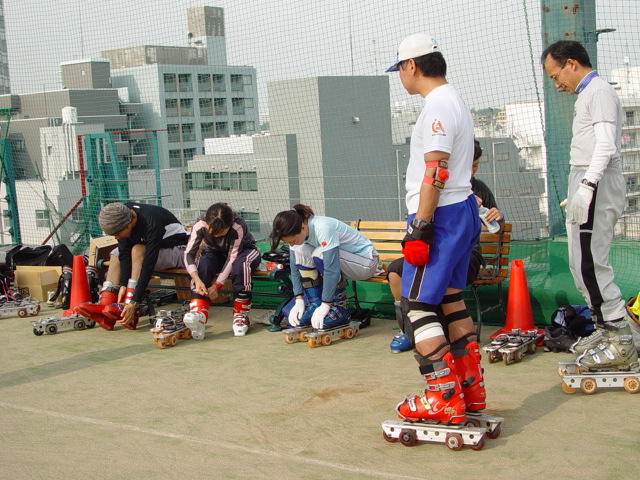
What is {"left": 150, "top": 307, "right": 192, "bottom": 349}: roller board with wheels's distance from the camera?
6.04 m

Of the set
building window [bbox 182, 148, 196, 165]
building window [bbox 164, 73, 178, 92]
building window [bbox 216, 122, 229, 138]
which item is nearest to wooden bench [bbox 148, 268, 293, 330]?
building window [bbox 182, 148, 196, 165]

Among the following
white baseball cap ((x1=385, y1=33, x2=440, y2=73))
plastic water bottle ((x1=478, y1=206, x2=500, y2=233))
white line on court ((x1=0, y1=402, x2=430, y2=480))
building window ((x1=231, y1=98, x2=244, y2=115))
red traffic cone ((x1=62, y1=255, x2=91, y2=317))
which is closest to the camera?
white line on court ((x1=0, y1=402, x2=430, y2=480))

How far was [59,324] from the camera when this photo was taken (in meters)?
6.82

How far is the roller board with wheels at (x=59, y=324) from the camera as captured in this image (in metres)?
6.71

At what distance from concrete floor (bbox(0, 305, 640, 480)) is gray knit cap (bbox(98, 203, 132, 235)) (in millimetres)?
999

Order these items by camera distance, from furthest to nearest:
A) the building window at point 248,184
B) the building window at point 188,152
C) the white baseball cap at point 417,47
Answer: the building window at point 188,152, the building window at point 248,184, the white baseball cap at point 417,47

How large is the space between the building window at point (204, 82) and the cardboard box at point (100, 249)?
61959mm

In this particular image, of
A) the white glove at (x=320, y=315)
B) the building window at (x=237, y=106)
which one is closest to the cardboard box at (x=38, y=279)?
the white glove at (x=320, y=315)

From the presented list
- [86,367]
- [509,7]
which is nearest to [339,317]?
[86,367]

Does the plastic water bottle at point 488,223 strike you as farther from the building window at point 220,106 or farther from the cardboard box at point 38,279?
the building window at point 220,106

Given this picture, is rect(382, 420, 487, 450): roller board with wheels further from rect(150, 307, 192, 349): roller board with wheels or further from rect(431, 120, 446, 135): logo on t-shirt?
rect(150, 307, 192, 349): roller board with wheels

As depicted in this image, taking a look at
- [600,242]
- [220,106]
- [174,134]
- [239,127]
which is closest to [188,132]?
[174,134]

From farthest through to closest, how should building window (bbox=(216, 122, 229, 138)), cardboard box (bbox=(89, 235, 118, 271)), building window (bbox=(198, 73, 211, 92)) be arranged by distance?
building window (bbox=(216, 122, 229, 138)), building window (bbox=(198, 73, 211, 92)), cardboard box (bbox=(89, 235, 118, 271))

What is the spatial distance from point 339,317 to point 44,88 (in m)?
7.60
